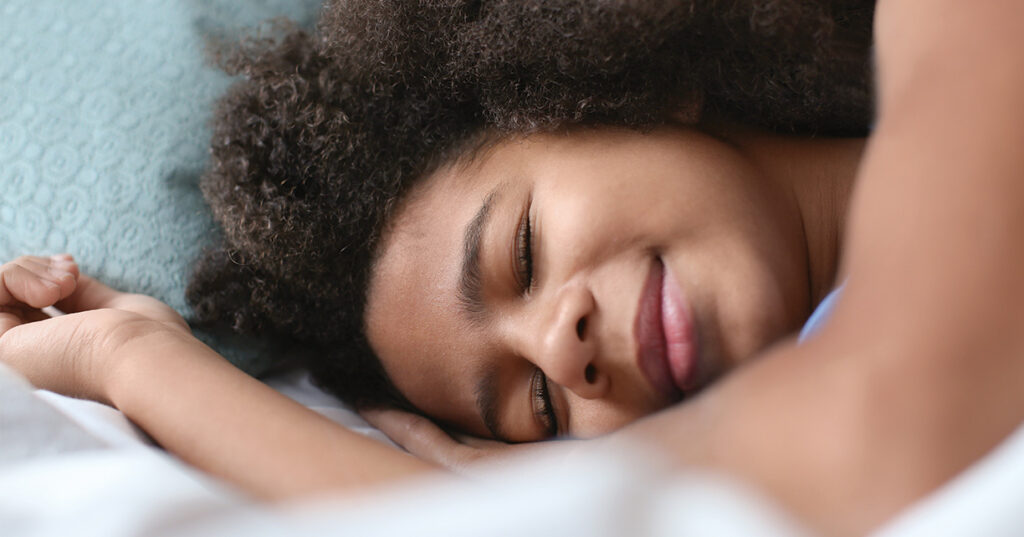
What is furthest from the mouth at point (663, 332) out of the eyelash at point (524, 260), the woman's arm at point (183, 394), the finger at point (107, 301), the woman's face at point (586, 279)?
the finger at point (107, 301)

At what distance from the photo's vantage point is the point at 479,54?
0.92 m

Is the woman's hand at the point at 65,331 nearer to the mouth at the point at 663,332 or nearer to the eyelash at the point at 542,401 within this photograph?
the eyelash at the point at 542,401

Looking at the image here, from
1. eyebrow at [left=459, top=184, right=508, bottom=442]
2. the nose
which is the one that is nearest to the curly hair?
eyebrow at [left=459, top=184, right=508, bottom=442]

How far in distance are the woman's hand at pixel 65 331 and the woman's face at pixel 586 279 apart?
277 mm

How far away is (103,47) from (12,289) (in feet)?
1.31

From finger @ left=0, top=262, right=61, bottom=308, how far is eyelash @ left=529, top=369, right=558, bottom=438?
608mm

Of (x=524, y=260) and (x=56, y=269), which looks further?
(x=56, y=269)

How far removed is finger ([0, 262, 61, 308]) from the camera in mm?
971

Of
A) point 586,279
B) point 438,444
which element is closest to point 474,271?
point 586,279

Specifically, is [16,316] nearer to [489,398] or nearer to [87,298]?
[87,298]

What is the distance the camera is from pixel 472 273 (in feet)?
2.69

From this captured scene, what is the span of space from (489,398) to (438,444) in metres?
0.11

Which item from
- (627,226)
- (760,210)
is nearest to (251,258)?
(627,226)

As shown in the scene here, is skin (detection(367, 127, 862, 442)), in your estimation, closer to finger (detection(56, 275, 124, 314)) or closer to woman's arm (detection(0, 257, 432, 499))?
woman's arm (detection(0, 257, 432, 499))
